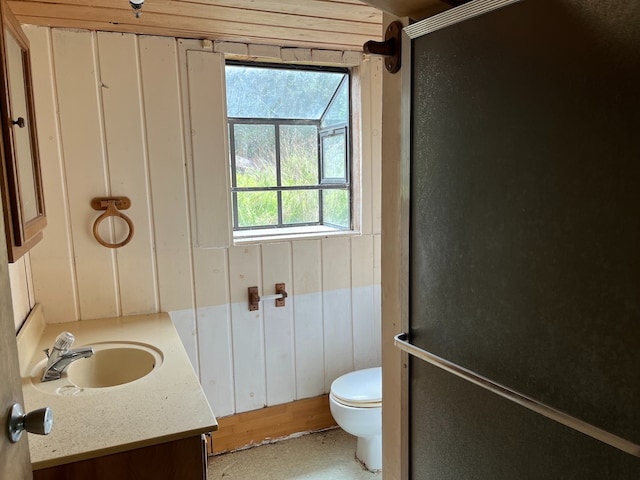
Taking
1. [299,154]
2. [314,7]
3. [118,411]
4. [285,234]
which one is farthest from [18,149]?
[299,154]

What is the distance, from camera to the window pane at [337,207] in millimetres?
2680

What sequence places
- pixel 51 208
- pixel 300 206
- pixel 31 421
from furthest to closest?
pixel 300 206 < pixel 51 208 < pixel 31 421

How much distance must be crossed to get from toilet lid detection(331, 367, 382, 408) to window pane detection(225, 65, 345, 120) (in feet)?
4.67

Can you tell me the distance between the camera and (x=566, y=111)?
0.84 m

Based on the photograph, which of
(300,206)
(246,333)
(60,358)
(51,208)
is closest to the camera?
(60,358)

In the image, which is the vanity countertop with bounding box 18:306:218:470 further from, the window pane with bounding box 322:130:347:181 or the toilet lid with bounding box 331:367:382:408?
the window pane with bounding box 322:130:347:181

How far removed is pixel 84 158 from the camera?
205cm

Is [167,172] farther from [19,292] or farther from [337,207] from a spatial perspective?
[337,207]

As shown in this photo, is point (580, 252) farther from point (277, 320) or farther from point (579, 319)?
point (277, 320)

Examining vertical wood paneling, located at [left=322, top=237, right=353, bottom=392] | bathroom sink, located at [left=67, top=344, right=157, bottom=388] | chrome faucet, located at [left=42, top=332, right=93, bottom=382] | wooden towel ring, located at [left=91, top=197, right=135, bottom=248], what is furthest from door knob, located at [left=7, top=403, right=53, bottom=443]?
vertical wood paneling, located at [left=322, top=237, right=353, bottom=392]

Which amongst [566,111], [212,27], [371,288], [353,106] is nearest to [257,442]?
[371,288]

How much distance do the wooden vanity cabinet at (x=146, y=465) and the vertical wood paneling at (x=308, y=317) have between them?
1.29m

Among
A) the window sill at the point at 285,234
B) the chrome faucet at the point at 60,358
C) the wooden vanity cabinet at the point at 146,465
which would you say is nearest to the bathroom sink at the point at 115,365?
the chrome faucet at the point at 60,358

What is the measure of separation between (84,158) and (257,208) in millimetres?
872
